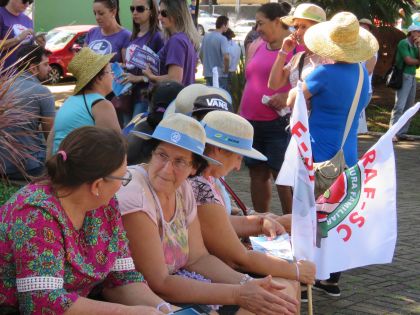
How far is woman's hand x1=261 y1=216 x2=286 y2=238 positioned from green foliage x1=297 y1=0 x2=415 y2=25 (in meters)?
11.1

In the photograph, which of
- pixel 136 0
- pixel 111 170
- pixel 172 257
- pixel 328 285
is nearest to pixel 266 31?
pixel 136 0

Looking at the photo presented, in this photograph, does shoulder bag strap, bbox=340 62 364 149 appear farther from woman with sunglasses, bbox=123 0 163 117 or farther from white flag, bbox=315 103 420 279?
woman with sunglasses, bbox=123 0 163 117

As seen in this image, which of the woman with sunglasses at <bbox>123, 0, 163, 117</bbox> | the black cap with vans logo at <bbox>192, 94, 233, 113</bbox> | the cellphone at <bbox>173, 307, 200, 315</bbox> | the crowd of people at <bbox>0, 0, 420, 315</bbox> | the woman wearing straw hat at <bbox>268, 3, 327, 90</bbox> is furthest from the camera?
the woman with sunglasses at <bbox>123, 0, 163, 117</bbox>

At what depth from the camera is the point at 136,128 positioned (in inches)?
171

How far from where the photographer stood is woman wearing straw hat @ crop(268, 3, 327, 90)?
218 inches

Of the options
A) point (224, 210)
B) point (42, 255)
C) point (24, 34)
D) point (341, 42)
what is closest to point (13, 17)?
point (24, 34)

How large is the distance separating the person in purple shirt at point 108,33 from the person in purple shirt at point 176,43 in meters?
0.42

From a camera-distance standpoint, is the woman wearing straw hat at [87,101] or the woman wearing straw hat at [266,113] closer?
the woman wearing straw hat at [87,101]

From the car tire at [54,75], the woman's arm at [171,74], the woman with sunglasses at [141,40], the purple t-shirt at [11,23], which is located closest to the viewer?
the woman's arm at [171,74]

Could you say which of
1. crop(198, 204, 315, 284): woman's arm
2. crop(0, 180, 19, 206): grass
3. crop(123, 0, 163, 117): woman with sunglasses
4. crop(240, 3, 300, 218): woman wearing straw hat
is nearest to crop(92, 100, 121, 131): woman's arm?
crop(0, 180, 19, 206): grass

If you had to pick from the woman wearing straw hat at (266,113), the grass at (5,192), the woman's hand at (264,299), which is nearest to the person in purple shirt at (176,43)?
the woman wearing straw hat at (266,113)

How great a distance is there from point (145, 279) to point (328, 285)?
2.32 meters

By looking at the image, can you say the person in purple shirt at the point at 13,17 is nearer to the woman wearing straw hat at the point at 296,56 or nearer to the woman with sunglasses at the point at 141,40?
the woman with sunglasses at the point at 141,40

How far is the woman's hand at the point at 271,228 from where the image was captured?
13.8 feet
